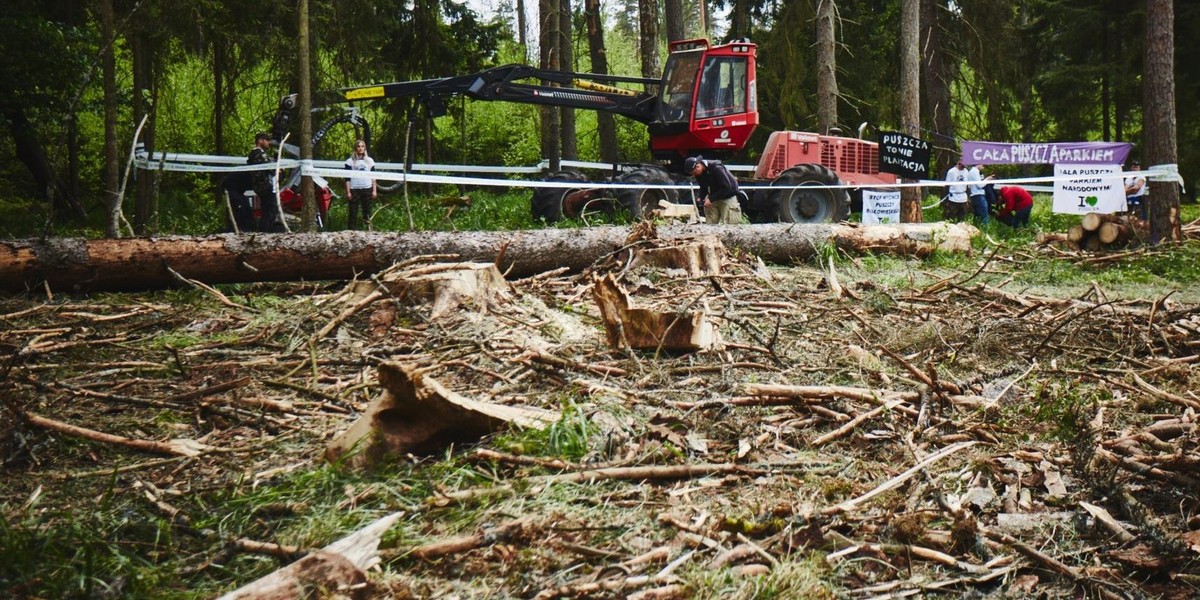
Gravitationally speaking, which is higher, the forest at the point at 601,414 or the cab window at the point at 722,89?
the cab window at the point at 722,89

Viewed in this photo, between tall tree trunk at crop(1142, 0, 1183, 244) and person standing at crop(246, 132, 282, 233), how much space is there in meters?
11.6

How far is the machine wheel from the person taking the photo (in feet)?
45.9

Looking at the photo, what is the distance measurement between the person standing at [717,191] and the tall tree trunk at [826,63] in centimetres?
538

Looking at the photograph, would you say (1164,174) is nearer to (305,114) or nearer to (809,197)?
(809,197)

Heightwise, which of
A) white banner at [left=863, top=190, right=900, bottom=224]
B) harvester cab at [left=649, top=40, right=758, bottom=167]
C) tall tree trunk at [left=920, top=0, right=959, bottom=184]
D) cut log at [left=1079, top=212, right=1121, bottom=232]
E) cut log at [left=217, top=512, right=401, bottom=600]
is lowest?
cut log at [left=217, top=512, right=401, bottom=600]

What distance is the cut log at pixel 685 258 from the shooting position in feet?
27.0

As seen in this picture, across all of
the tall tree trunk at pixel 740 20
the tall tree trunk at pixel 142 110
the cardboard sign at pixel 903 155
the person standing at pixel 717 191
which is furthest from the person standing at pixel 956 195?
the tall tree trunk at pixel 142 110

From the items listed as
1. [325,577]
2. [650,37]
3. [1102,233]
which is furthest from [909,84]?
[325,577]

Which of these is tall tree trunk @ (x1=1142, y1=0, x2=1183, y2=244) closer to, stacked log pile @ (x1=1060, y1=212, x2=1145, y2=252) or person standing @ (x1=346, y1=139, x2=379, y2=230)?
stacked log pile @ (x1=1060, y1=212, x2=1145, y2=252)

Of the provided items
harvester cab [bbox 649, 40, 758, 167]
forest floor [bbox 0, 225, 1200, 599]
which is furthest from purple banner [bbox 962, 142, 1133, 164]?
forest floor [bbox 0, 225, 1200, 599]

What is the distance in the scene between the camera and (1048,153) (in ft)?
49.2

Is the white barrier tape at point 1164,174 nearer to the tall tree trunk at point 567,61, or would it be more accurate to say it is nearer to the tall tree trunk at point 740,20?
the tall tree trunk at point 567,61

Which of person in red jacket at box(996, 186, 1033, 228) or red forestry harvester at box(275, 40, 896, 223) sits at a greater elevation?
red forestry harvester at box(275, 40, 896, 223)

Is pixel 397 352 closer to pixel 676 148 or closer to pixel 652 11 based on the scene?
pixel 676 148
